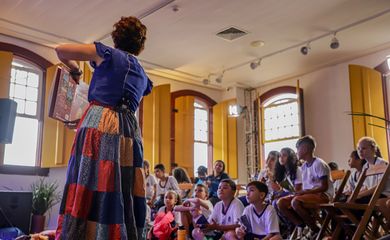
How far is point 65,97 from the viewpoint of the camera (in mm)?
1898

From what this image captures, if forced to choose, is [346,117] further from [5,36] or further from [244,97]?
[5,36]

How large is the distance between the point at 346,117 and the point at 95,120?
6.54 m

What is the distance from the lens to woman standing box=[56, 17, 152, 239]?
157cm

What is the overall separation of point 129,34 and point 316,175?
2826mm

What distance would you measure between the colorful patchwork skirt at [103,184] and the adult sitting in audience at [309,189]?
2532 mm

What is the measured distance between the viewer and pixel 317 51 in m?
7.34

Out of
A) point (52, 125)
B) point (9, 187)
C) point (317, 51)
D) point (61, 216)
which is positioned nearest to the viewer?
point (61, 216)

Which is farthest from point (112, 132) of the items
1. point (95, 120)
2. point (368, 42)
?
point (368, 42)

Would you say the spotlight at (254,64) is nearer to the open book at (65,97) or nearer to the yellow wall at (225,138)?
the yellow wall at (225,138)

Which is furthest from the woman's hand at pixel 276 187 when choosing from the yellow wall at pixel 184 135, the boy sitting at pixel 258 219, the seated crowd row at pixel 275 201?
the yellow wall at pixel 184 135

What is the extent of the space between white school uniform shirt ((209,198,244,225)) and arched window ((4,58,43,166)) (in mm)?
3364

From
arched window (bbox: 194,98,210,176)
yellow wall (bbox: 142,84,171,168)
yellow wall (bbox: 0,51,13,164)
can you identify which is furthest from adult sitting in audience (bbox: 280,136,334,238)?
arched window (bbox: 194,98,210,176)

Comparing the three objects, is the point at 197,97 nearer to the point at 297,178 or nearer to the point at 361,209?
the point at 297,178

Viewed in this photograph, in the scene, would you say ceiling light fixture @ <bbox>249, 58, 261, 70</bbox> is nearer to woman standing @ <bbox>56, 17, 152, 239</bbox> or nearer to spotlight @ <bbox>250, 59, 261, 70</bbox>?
spotlight @ <bbox>250, 59, 261, 70</bbox>
